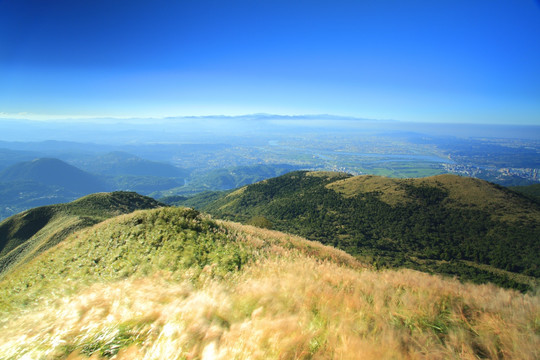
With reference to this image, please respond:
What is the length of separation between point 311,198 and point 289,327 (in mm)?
79779

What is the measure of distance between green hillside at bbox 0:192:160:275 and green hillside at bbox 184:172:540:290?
1061 inches

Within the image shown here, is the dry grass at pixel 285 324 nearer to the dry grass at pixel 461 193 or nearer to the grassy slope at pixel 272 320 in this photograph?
the grassy slope at pixel 272 320

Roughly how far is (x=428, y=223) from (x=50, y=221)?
81553 mm

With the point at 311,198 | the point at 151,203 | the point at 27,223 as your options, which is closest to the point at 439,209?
the point at 311,198

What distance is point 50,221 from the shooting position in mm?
38125

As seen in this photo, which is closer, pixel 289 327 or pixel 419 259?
pixel 289 327

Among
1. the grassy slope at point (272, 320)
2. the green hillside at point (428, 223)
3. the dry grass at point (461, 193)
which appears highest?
the grassy slope at point (272, 320)

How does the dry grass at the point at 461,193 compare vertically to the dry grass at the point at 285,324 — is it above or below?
below

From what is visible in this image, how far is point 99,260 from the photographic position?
9.23 meters

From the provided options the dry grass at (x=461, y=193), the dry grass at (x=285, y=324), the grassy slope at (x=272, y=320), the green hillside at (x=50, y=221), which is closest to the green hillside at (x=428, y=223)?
the dry grass at (x=461, y=193)

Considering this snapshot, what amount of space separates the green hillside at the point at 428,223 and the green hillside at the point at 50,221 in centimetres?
2696

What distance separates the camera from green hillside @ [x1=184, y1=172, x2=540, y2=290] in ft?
133

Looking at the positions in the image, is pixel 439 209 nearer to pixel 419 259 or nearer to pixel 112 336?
pixel 419 259

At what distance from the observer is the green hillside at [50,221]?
26.3 meters
